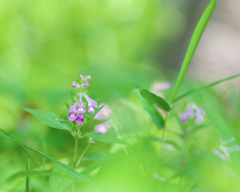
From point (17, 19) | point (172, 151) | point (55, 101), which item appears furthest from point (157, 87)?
point (17, 19)

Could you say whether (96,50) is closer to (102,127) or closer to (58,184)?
(102,127)

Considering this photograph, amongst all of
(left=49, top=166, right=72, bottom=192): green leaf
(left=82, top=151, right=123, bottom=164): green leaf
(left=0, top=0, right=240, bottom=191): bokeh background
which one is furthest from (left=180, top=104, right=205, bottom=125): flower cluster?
(left=0, top=0, right=240, bottom=191): bokeh background

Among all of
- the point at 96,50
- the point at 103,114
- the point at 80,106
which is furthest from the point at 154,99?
the point at 96,50

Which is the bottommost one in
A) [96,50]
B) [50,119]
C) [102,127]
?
[96,50]

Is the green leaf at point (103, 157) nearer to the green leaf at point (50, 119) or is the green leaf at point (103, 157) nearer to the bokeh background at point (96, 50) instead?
the green leaf at point (50, 119)

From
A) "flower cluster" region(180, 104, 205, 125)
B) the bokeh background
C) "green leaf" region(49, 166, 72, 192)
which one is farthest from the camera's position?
the bokeh background

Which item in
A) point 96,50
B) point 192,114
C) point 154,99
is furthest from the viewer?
point 96,50

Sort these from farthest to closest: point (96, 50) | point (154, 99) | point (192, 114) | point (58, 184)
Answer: point (96, 50) < point (192, 114) < point (154, 99) < point (58, 184)

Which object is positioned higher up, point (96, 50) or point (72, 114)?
point (72, 114)

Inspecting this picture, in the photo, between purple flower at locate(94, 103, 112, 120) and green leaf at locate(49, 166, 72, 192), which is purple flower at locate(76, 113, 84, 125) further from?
purple flower at locate(94, 103, 112, 120)

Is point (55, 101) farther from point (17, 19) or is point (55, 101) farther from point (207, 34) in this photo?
point (207, 34)
